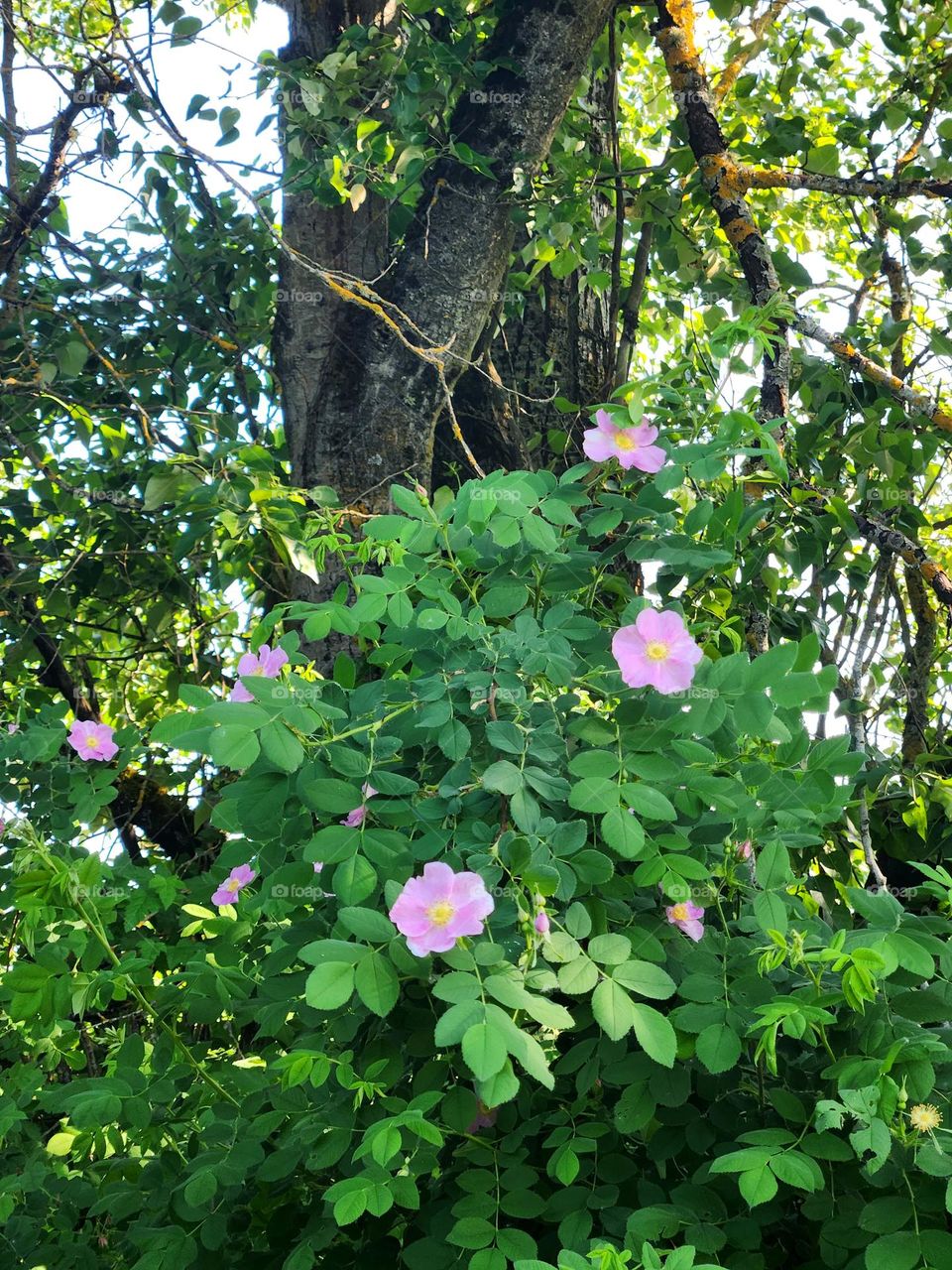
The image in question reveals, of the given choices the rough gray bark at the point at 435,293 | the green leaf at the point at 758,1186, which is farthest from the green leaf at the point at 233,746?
the rough gray bark at the point at 435,293

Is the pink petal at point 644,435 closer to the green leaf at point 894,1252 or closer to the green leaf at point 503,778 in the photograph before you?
the green leaf at point 503,778

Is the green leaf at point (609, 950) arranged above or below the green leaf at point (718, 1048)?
above

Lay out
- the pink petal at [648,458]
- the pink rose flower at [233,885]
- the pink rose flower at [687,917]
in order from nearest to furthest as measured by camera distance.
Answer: the pink rose flower at [687,917], the pink petal at [648,458], the pink rose flower at [233,885]

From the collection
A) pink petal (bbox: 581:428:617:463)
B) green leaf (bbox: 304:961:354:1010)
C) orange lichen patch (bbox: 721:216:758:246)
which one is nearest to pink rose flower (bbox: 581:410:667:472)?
pink petal (bbox: 581:428:617:463)

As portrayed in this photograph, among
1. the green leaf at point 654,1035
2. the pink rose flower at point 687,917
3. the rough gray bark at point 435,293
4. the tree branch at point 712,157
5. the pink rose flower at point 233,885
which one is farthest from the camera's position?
the rough gray bark at point 435,293

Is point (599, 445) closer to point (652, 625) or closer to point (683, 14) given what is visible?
point (652, 625)

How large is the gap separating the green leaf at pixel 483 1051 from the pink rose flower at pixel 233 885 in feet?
2.57

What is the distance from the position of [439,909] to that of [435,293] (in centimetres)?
198

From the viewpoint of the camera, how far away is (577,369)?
127 inches

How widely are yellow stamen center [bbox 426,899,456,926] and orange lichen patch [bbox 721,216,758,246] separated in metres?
1.79

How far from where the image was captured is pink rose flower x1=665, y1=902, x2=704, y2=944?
49.0 inches

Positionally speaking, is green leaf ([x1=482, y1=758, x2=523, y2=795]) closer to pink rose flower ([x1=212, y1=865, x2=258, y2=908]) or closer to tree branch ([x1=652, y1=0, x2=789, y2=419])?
pink rose flower ([x1=212, y1=865, x2=258, y2=908])

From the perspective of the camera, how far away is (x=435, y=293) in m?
2.70

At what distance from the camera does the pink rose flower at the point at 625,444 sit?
4.59ft
